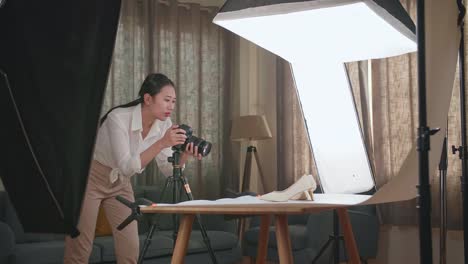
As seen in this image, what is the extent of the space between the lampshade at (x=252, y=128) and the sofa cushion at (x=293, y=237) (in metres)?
0.79

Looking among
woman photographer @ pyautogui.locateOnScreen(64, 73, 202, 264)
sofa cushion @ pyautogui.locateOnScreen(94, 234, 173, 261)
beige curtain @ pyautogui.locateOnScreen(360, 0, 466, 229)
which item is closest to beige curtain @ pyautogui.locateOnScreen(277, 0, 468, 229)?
beige curtain @ pyautogui.locateOnScreen(360, 0, 466, 229)

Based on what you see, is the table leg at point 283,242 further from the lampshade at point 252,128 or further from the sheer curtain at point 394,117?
the lampshade at point 252,128

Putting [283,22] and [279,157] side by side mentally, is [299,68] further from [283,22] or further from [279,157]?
[279,157]

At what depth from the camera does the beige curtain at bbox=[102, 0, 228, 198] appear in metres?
4.68

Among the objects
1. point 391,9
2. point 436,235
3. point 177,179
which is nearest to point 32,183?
point 391,9

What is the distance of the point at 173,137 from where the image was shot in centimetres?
234

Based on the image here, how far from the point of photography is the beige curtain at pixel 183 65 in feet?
15.3

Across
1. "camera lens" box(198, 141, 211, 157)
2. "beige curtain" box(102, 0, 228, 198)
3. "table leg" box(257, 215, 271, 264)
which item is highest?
"beige curtain" box(102, 0, 228, 198)

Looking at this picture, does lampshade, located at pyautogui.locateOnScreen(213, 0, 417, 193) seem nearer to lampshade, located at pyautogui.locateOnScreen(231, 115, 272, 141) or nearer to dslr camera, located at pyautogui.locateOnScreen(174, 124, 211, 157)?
dslr camera, located at pyautogui.locateOnScreen(174, 124, 211, 157)

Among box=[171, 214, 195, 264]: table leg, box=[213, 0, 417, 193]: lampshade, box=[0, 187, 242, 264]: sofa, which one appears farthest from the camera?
box=[0, 187, 242, 264]: sofa

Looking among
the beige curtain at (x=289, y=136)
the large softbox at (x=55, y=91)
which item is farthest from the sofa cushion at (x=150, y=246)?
the large softbox at (x=55, y=91)

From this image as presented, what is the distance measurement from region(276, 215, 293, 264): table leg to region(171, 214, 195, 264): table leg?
257mm

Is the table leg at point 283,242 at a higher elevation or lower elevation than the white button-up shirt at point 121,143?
lower

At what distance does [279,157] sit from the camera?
16.5ft
